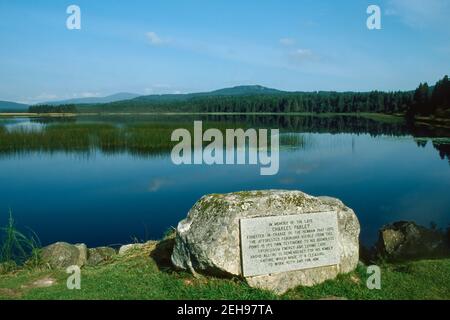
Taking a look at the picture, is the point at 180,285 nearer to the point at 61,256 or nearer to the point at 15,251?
the point at 61,256

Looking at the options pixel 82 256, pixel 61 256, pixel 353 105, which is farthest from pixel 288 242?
pixel 353 105

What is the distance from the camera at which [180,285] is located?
22.3ft

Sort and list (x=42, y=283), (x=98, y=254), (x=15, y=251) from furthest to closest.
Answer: (x=15, y=251) → (x=98, y=254) → (x=42, y=283)

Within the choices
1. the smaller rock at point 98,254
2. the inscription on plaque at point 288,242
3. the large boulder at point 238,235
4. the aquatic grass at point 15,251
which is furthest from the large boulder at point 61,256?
the inscription on plaque at point 288,242

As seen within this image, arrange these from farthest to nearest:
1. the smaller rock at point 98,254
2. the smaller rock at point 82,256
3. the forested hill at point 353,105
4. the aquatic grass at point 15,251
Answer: the forested hill at point 353,105, the smaller rock at point 98,254, the smaller rock at point 82,256, the aquatic grass at point 15,251

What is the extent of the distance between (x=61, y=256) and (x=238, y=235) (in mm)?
4981

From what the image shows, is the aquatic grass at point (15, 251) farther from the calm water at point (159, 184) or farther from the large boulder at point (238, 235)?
the large boulder at point (238, 235)

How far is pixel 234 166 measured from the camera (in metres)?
26.2

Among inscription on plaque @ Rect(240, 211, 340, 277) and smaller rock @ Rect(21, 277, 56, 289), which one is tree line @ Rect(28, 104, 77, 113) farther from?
inscription on plaque @ Rect(240, 211, 340, 277)

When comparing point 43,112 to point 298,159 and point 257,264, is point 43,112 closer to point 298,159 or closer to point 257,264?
point 298,159

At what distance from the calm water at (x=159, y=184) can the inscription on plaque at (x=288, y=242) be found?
609 centimetres

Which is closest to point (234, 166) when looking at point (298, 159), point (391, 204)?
point (298, 159)

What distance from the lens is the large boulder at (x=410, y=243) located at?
950 cm

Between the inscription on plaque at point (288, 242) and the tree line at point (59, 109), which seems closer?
the inscription on plaque at point (288, 242)
